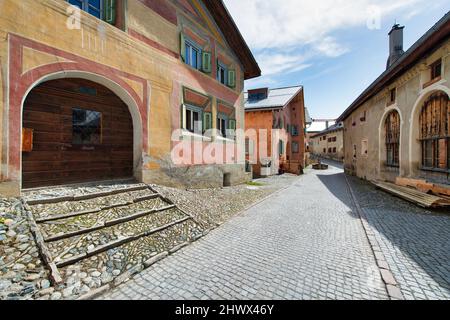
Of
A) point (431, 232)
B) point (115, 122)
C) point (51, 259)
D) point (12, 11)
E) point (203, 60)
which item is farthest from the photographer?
point (203, 60)

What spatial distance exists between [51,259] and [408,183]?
457 inches

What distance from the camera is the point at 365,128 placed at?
43.8 ft

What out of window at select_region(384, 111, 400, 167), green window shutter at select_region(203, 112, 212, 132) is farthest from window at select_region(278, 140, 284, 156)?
green window shutter at select_region(203, 112, 212, 132)

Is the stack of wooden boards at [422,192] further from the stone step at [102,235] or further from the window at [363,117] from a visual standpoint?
the stone step at [102,235]

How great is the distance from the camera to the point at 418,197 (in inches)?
269

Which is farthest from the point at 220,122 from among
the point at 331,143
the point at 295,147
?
the point at 331,143

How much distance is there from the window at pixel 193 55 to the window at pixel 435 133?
376 inches

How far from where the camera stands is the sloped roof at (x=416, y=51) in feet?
19.7

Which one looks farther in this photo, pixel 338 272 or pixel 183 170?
pixel 183 170

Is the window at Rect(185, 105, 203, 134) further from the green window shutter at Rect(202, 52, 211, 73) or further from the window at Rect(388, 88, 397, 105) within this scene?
the window at Rect(388, 88, 397, 105)

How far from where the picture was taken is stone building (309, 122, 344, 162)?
36.3 m

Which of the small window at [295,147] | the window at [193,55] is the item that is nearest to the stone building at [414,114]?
the window at [193,55]
